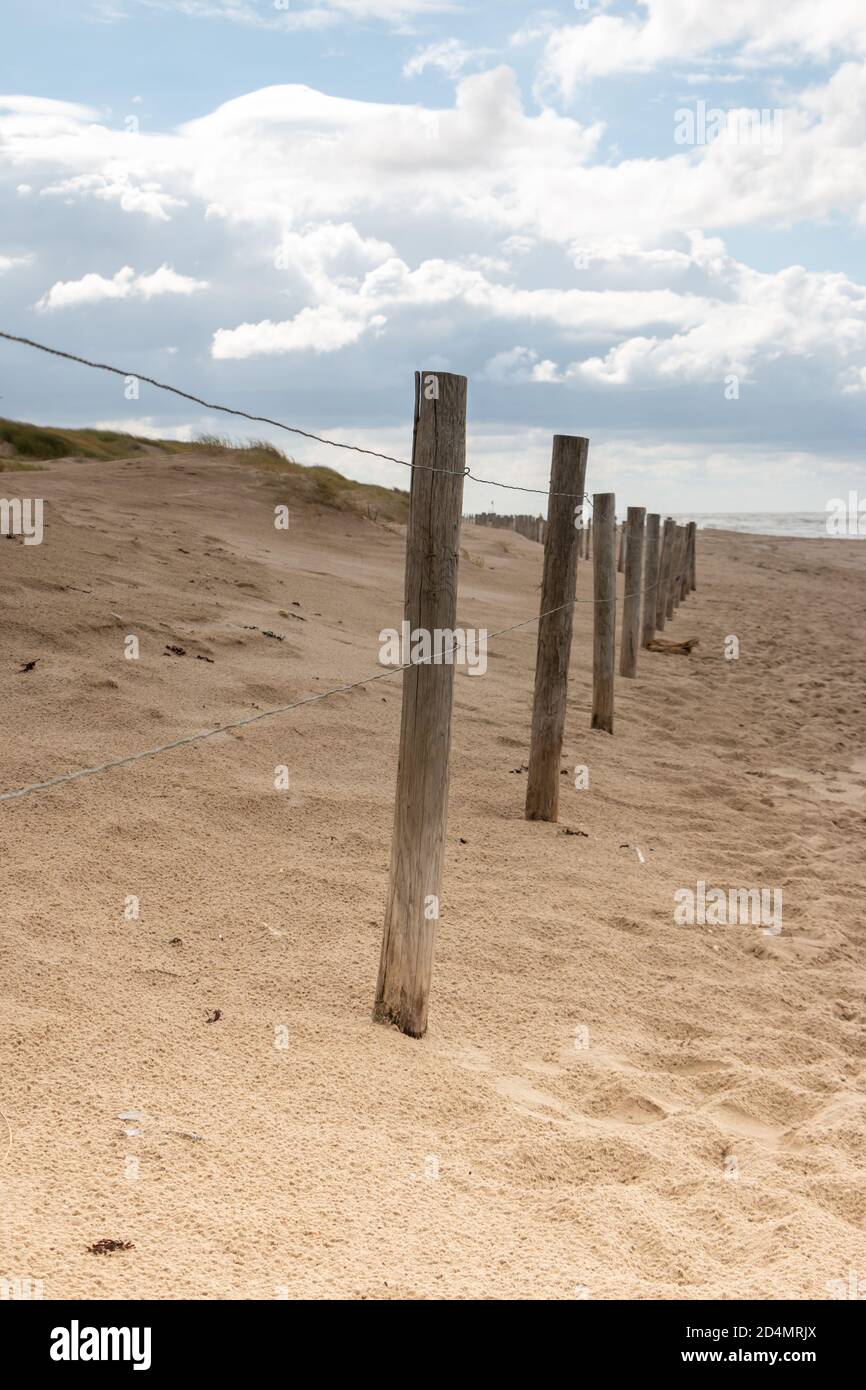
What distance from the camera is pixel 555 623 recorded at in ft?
17.4

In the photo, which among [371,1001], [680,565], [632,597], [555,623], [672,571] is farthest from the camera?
[680,565]

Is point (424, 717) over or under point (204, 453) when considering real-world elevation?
under

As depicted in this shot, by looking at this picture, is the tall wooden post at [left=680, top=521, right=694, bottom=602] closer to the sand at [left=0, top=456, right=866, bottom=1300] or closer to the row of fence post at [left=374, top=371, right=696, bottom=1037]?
the sand at [left=0, top=456, right=866, bottom=1300]

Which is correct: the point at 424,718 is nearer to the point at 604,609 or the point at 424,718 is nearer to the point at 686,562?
the point at 604,609

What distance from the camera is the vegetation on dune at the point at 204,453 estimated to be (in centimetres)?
1597

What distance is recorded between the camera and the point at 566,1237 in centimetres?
237

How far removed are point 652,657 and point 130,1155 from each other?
31.9 ft

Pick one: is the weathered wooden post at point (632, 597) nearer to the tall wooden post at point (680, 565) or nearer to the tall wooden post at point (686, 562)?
the tall wooden post at point (680, 565)

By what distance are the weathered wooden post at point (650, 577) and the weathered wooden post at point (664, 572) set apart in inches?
10.8

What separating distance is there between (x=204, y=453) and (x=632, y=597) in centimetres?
1093

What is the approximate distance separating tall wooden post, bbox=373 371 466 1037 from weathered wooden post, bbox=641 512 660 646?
9.04m

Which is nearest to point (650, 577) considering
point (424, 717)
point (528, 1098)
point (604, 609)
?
point (604, 609)

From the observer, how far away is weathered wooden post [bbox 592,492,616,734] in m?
7.43
